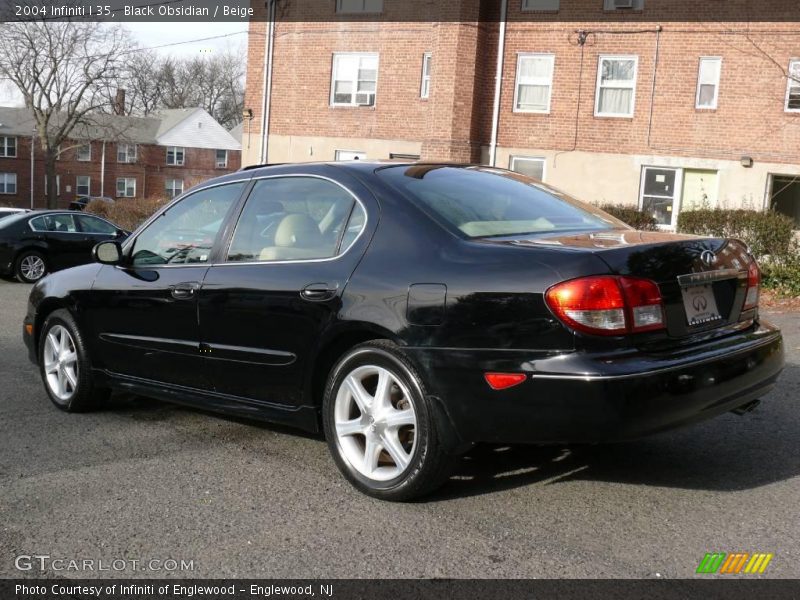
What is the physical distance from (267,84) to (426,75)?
5.23m

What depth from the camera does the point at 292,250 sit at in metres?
→ 4.61

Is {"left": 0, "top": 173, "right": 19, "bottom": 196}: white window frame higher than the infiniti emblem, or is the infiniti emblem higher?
the infiniti emblem

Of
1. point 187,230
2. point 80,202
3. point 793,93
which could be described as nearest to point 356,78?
point 793,93

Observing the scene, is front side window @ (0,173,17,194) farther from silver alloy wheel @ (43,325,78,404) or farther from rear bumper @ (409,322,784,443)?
rear bumper @ (409,322,784,443)

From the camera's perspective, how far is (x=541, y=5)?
2244 centimetres

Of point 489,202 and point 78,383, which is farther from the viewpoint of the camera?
point 78,383

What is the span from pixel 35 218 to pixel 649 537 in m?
15.9

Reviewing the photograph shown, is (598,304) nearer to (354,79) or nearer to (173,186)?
(354,79)

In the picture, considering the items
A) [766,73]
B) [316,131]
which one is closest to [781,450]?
[766,73]

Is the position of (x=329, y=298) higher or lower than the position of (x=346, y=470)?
higher

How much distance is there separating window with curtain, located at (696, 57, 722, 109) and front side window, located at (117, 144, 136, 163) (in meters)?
55.9

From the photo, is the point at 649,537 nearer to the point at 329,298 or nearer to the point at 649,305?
the point at 649,305

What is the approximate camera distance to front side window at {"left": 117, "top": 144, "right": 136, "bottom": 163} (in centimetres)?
6875

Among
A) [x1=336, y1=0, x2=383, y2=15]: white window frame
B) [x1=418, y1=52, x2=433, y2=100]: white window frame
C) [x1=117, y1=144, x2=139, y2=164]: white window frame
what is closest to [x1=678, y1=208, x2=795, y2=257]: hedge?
[x1=418, y1=52, x2=433, y2=100]: white window frame
